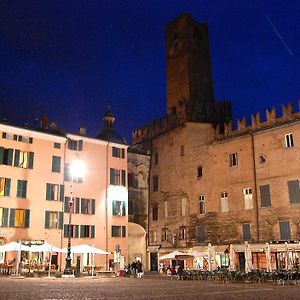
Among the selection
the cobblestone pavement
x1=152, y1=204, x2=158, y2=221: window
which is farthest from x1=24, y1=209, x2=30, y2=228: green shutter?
the cobblestone pavement

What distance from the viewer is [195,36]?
167 feet

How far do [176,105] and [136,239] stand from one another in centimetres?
1582

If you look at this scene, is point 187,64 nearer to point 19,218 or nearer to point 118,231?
point 118,231

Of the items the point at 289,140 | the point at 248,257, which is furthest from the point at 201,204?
the point at 289,140

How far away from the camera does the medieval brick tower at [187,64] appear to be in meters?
47.9

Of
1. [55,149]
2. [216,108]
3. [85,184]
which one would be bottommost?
[85,184]

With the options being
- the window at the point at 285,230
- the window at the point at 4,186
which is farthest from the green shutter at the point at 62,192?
the window at the point at 285,230

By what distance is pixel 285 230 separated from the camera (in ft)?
107

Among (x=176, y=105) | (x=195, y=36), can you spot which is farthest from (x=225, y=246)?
(x=195, y=36)

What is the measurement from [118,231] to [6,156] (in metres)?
13.0

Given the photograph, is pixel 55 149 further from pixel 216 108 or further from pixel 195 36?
pixel 195 36

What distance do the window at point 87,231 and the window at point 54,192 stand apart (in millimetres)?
3427

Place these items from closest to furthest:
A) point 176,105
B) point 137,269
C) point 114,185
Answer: point 137,269 < point 114,185 < point 176,105

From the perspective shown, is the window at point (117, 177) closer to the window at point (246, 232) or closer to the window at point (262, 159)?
the window at point (246, 232)
